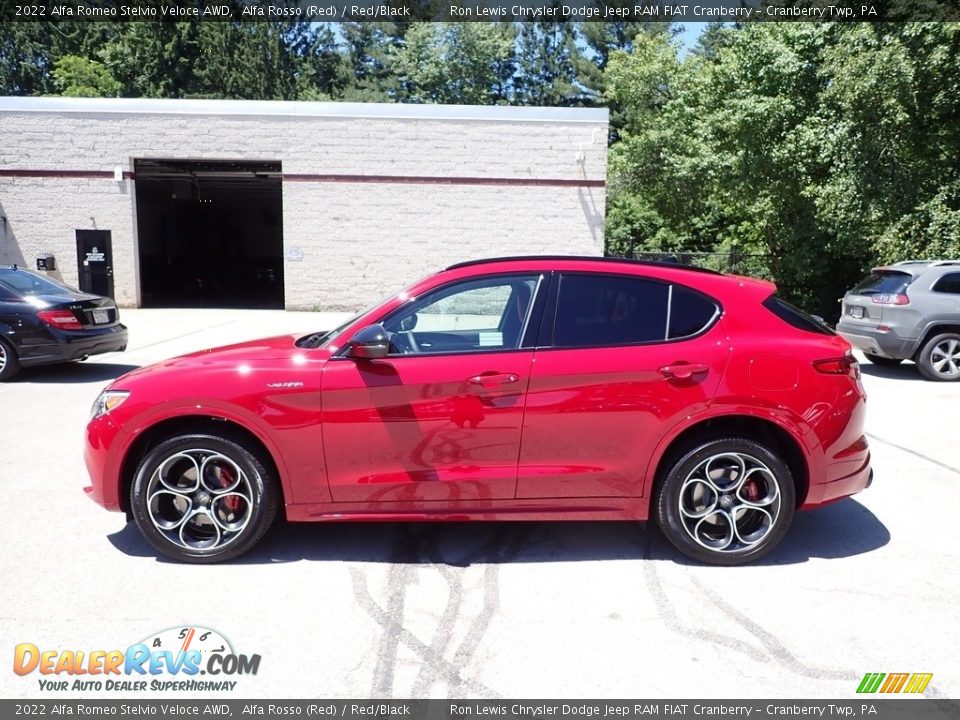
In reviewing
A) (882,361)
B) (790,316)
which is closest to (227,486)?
(790,316)

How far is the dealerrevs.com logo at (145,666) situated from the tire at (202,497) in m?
0.84

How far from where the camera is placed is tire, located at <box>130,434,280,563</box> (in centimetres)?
424

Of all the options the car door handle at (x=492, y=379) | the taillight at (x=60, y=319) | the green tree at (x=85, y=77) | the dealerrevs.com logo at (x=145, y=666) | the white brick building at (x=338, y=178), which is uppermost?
the green tree at (x=85, y=77)

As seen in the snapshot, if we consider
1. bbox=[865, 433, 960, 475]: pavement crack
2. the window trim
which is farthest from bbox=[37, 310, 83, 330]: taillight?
bbox=[865, 433, 960, 475]: pavement crack

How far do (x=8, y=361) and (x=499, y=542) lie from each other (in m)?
8.26

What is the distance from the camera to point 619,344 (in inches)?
168

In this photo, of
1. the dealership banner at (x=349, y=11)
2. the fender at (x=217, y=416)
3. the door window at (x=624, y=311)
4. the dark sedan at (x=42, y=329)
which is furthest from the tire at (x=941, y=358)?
the dealership banner at (x=349, y=11)

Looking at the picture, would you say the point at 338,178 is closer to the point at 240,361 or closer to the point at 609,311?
the point at 240,361

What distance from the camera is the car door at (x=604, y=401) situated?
4.17 meters

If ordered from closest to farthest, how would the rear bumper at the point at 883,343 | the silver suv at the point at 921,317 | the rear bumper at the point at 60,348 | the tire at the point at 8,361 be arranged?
the rear bumper at the point at 60,348
the tire at the point at 8,361
the silver suv at the point at 921,317
the rear bumper at the point at 883,343

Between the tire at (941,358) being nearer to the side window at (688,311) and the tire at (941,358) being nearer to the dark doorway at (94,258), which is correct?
the side window at (688,311)

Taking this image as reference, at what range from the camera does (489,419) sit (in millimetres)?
4152

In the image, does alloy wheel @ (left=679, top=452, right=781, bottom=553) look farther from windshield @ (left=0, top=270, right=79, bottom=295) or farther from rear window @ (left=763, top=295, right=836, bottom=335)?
windshield @ (left=0, top=270, right=79, bottom=295)

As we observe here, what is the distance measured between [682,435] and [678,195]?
83.9ft
